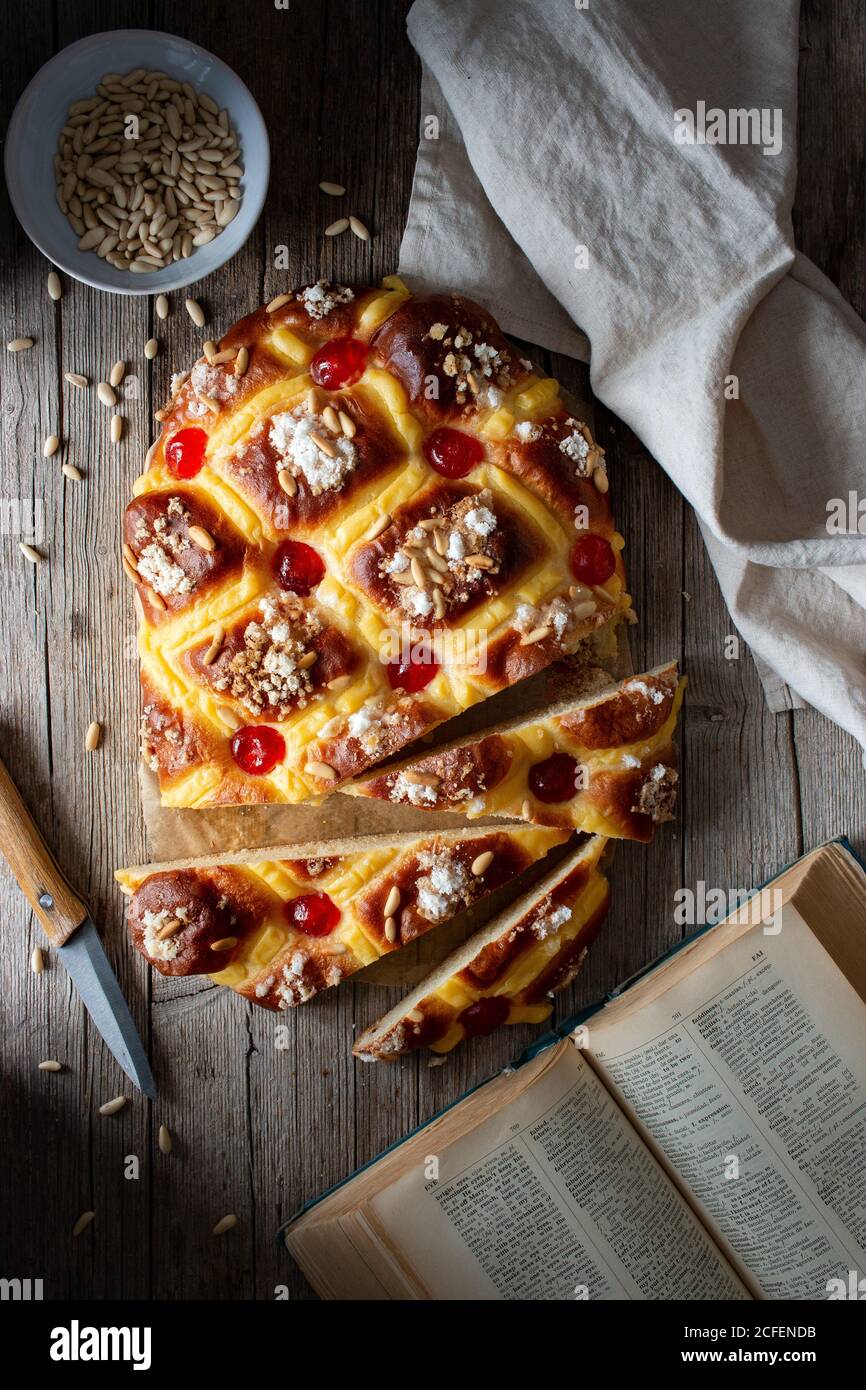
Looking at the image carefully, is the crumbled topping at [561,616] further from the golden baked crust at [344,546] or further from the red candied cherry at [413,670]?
the red candied cherry at [413,670]

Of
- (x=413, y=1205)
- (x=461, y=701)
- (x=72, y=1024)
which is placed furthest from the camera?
(x=72, y=1024)

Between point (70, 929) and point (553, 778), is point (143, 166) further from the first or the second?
point (70, 929)

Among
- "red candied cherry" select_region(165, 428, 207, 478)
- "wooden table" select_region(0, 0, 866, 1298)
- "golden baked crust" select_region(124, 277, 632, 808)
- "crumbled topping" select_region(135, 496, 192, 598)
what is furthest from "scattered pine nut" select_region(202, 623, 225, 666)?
"wooden table" select_region(0, 0, 866, 1298)

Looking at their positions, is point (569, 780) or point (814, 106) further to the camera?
point (814, 106)
